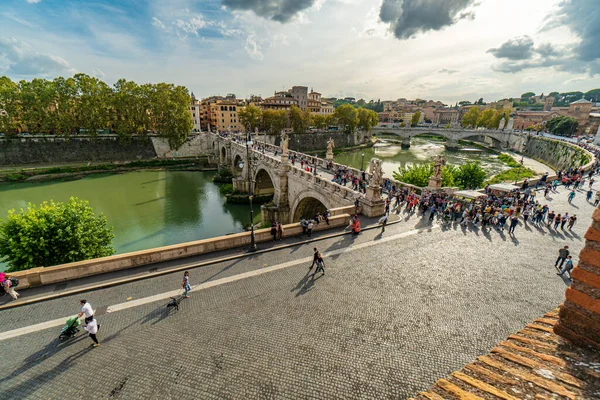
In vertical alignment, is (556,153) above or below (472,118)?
below

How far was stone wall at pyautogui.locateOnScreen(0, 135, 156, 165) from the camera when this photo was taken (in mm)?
45406

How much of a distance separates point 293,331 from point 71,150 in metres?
60.3

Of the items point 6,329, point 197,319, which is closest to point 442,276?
point 197,319

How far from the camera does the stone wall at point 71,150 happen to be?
4541 centimetres

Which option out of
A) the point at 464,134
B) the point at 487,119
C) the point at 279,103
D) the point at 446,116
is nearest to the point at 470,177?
the point at 464,134

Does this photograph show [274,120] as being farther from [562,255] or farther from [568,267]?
[568,267]

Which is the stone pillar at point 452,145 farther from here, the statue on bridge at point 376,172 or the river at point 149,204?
the statue on bridge at point 376,172

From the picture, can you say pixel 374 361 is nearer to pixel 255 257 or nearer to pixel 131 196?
pixel 255 257

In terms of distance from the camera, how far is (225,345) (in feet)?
21.5

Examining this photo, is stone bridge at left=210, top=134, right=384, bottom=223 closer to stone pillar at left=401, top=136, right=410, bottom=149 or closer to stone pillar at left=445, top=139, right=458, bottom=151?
stone pillar at left=401, top=136, right=410, bottom=149

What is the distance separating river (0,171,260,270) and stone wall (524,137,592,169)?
136 ft

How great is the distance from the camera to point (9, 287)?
7.84 metres

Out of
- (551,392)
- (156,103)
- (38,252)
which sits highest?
(156,103)

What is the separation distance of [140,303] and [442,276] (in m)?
9.76
